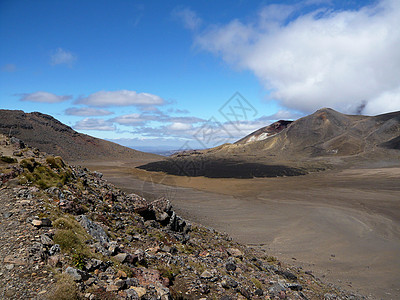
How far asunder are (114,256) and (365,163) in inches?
4272

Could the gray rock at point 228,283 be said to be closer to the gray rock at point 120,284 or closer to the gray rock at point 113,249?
the gray rock at point 113,249

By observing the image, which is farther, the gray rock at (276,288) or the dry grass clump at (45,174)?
the dry grass clump at (45,174)

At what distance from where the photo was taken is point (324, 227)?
25656 mm

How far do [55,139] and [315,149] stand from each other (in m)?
134

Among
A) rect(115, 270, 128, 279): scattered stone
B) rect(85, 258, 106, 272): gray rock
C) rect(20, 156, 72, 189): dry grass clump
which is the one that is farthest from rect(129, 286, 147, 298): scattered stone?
rect(20, 156, 72, 189): dry grass clump

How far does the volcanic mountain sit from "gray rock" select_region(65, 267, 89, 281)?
62.5 m

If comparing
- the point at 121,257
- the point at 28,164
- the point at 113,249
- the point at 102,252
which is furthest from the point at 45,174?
the point at 121,257

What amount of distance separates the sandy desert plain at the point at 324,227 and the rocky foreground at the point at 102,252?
4.00 meters

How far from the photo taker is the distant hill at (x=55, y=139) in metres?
104

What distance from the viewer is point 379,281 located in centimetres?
1491

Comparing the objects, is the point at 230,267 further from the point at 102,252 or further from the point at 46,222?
the point at 46,222

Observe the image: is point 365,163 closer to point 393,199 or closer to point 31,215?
point 393,199

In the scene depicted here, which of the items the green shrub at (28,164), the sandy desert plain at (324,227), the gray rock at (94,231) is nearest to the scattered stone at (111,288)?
the gray rock at (94,231)

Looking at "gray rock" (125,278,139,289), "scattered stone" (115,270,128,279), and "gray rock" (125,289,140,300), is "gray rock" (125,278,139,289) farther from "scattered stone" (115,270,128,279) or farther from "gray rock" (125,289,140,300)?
"gray rock" (125,289,140,300)
